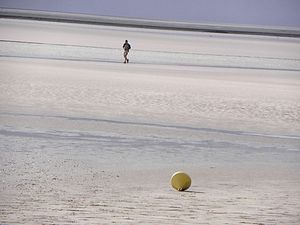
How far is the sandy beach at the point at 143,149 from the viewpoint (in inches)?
499

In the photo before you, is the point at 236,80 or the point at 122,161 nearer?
the point at 122,161

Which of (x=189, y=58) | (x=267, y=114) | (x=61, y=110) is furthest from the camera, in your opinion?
(x=189, y=58)

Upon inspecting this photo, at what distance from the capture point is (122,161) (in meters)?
17.6

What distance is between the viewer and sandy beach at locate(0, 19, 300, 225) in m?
12.7

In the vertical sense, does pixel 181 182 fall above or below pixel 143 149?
below

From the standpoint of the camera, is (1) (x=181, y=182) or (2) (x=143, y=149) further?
(2) (x=143, y=149)

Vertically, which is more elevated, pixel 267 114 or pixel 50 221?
pixel 267 114

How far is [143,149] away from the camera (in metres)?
19.5

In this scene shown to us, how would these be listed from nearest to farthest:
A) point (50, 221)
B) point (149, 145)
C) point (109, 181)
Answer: point (50, 221), point (109, 181), point (149, 145)

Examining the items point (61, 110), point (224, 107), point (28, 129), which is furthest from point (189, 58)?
point (28, 129)

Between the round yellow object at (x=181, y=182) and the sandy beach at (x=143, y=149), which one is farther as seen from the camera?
the round yellow object at (x=181, y=182)

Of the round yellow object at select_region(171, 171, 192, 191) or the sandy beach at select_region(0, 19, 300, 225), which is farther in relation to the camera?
the round yellow object at select_region(171, 171, 192, 191)

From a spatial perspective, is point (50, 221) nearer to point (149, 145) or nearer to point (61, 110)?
point (149, 145)

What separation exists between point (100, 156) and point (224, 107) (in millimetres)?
12856
